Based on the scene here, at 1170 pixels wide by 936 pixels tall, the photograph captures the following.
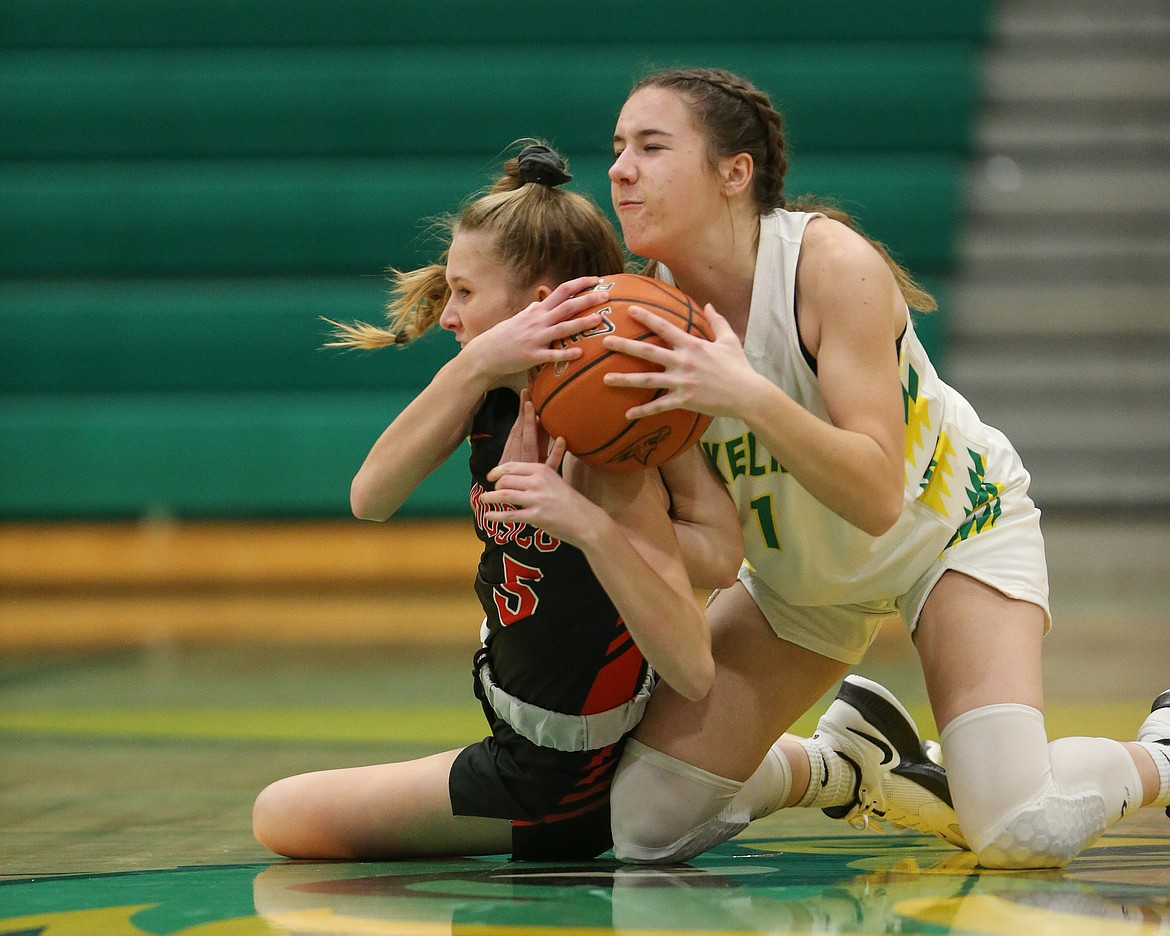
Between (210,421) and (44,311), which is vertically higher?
(44,311)

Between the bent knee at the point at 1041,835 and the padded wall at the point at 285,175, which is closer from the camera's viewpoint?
the bent knee at the point at 1041,835

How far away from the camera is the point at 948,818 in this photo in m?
2.36

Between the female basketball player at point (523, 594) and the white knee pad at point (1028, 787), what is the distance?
46 cm

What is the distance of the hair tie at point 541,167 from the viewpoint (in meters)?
2.14

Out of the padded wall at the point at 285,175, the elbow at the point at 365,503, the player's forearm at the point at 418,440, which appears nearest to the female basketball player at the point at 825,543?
the player's forearm at the point at 418,440

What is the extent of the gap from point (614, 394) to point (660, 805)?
2.19ft

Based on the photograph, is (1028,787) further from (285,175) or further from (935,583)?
(285,175)

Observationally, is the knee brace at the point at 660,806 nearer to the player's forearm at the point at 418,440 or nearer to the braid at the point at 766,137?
the player's forearm at the point at 418,440

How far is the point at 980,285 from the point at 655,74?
19.8ft

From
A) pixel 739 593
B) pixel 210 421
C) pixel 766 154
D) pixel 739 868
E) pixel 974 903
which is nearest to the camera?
pixel 974 903

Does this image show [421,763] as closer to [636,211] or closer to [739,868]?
[739,868]

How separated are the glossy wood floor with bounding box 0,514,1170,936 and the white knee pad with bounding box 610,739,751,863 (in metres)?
0.06

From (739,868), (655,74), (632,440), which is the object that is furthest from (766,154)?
(739,868)

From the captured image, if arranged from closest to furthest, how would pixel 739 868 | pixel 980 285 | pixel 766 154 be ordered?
pixel 739 868 < pixel 766 154 < pixel 980 285
